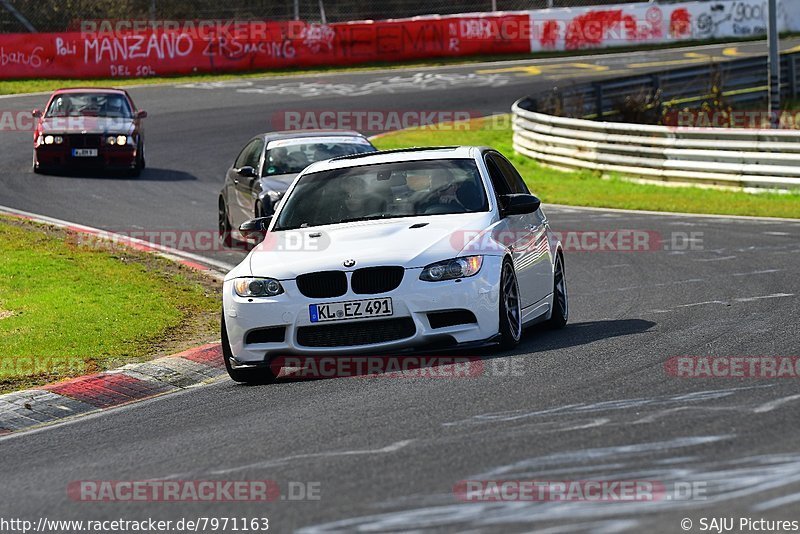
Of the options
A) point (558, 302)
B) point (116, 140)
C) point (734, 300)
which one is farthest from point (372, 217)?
point (116, 140)

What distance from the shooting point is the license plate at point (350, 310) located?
31.8ft

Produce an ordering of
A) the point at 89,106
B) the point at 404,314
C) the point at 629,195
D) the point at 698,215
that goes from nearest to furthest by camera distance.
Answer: the point at 404,314 → the point at 698,215 → the point at 629,195 → the point at 89,106

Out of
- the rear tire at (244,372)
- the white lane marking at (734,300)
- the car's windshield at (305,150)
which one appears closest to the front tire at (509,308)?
the rear tire at (244,372)

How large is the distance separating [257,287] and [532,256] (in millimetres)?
2270

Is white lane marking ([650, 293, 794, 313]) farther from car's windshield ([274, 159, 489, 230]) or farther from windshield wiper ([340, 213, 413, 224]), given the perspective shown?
windshield wiper ([340, 213, 413, 224])

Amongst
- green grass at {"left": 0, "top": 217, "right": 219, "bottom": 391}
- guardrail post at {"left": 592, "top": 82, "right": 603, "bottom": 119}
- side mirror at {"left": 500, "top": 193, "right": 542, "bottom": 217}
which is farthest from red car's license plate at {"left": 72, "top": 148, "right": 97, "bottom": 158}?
side mirror at {"left": 500, "top": 193, "right": 542, "bottom": 217}

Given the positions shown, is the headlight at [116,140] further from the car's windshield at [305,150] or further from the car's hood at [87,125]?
the car's windshield at [305,150]

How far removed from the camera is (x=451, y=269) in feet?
32.2

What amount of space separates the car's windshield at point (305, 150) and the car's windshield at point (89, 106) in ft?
34.0

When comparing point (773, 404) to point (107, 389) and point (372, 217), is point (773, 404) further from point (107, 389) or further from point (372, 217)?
point (107, 389)

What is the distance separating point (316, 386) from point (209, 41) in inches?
1464

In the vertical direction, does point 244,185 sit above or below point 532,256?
below

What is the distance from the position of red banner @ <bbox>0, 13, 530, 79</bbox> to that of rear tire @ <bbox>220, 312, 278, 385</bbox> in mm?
34480

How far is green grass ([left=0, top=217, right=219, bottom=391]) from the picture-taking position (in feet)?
36.4
